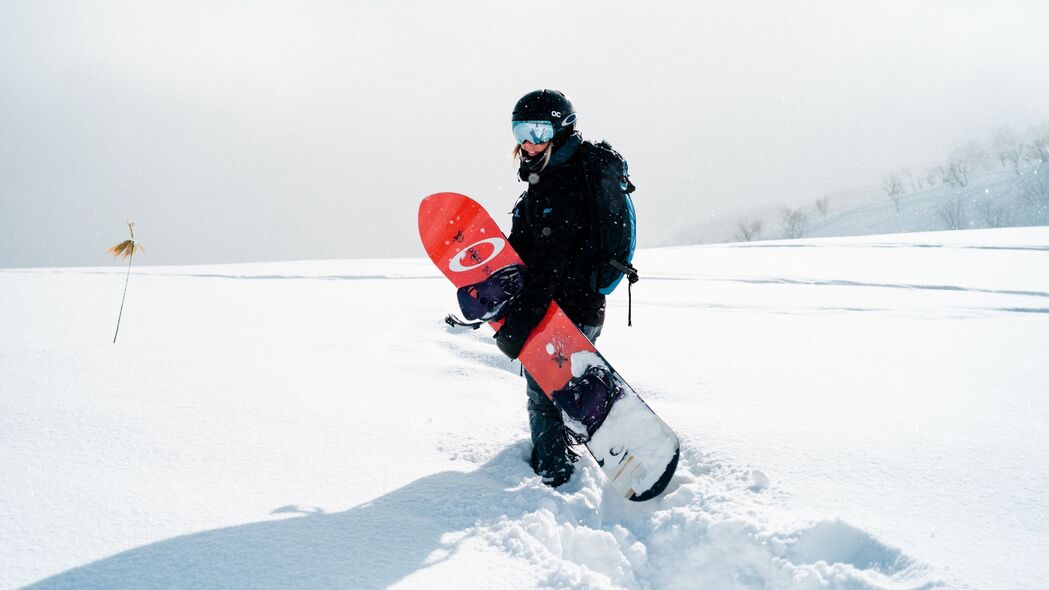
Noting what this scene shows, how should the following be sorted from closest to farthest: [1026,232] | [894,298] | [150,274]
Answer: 1. [894,298]
2. [150,274]
3. [1026,232]

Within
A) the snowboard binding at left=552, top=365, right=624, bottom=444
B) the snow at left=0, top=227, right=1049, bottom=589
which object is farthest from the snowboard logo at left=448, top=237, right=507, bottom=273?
the snow at left=0, top=227, right=1049, bottom=589

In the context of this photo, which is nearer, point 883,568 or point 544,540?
point 883,568

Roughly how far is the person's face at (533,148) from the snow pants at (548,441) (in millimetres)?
987

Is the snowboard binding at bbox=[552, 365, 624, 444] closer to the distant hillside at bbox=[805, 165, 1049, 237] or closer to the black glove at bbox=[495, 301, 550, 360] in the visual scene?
the black glove at bbox=[495, 301, 550, 360]

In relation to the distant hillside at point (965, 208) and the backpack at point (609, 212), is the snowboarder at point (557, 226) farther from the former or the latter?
the distant hillside at point (965, 208)

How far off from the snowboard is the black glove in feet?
0.11

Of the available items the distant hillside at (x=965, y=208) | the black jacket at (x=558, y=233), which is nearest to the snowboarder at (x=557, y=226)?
the black jacket at (x=558, y=233)

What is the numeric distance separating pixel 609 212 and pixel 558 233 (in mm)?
285

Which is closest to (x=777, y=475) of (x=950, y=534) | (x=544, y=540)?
(x=950, y=534)

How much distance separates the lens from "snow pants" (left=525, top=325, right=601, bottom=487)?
9.52 ft

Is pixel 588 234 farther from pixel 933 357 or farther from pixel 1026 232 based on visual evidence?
pixel 1026 232

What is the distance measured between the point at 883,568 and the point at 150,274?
13.6 m

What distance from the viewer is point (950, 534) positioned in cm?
207

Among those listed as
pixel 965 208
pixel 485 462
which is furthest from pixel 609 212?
pixel 965 208
